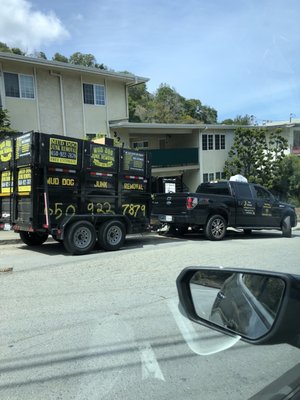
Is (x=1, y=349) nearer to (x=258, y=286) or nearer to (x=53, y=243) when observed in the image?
(x=258, y=286)

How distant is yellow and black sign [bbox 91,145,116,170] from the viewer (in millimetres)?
11062

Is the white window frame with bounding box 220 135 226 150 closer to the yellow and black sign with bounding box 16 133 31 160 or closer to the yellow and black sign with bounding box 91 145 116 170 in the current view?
the yellow and black sign with bounding box 91 145 116 170

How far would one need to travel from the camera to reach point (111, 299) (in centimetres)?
639

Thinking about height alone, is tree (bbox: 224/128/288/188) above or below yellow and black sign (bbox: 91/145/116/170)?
above

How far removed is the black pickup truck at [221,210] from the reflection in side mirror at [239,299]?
34.1 feet

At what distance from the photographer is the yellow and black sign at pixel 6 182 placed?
35.9ft

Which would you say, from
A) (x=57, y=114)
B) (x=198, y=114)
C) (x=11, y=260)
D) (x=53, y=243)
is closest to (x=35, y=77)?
(x=57, y=114)

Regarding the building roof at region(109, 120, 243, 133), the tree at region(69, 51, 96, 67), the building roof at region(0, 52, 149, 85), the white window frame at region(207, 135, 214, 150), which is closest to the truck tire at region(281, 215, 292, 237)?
the building roof at region(109, 120, 243, 133)

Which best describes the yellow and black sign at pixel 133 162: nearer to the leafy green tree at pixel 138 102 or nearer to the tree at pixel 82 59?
the leafy green tree at pixel 138 102

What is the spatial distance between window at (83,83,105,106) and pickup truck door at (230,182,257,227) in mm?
12181

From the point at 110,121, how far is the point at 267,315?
2372 centimetres

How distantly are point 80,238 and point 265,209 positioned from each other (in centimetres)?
784

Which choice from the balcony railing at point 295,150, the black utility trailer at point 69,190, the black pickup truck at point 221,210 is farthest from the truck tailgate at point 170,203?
the balcony railing at point 295,150

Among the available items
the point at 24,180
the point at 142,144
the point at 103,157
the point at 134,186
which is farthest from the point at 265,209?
the point at 142,144
